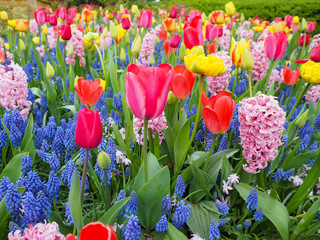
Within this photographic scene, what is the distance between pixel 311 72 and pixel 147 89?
146cm

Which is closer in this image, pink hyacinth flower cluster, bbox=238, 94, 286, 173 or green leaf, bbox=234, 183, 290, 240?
pink hyacinth flower cluster, bbox=238, 94, 286, 173

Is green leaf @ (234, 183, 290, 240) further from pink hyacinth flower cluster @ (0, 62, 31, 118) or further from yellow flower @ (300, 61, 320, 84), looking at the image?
pink hyacinth flower cluster @ (0, 62, 31, 118)

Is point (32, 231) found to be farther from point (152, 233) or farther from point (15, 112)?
point (15, 112)

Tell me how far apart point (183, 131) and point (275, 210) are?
69 centimetres

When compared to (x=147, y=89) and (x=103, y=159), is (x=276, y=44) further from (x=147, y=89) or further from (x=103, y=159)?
(x=103, y=159)

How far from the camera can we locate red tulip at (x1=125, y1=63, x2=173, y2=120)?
3.84ft

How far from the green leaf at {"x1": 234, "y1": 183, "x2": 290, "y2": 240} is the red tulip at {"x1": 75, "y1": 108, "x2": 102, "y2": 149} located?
95cm

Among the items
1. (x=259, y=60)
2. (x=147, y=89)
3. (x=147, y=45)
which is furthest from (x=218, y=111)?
(x=147, y=45)

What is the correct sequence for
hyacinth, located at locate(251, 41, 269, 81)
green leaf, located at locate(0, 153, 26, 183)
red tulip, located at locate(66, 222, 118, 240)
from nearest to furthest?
red tulip, located at locate(66, 222, 118, 240) → green leaf, located at locate(0, 153, 26, 183) → hyacinth, located at locate(251, 41, 269, 81)

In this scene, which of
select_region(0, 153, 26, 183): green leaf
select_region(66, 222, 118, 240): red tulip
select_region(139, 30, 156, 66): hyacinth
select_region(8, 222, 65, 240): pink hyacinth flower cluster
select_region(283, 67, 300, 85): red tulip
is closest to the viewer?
select_region(66, 222, 118, 240): red tulip

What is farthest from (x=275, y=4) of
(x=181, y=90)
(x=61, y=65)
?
(x=181, y=90)

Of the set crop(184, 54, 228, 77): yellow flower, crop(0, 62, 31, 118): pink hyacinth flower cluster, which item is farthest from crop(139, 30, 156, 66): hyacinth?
crop(184, 54, 228, 77): yellow flower

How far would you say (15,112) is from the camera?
74.7 inches

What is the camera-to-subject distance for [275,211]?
1.62m
